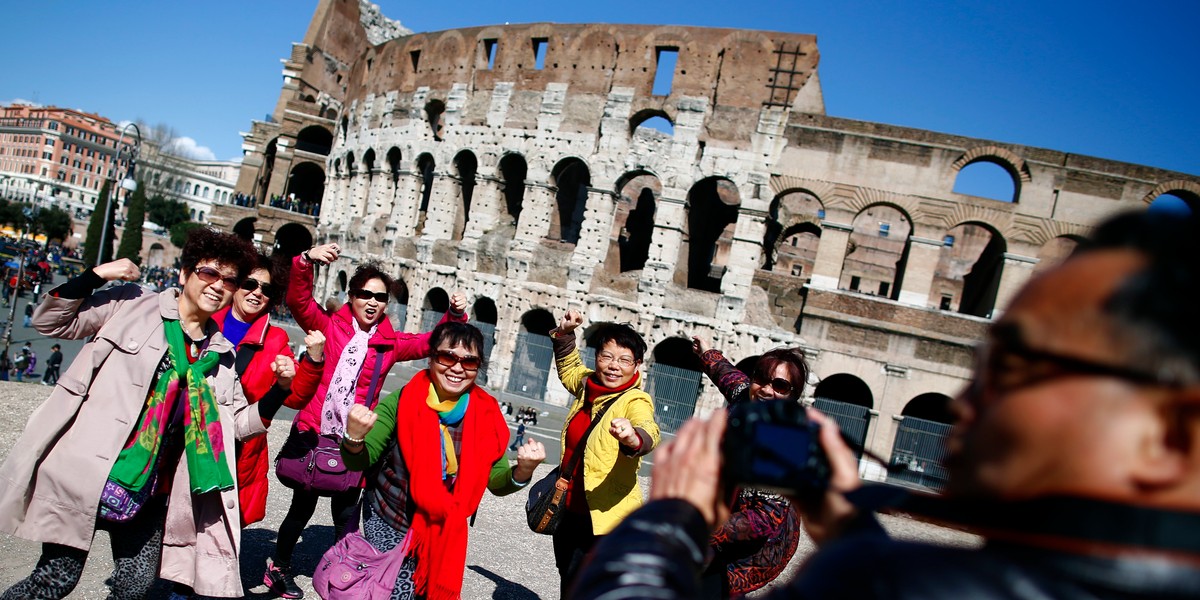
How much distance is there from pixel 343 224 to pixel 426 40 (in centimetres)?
714

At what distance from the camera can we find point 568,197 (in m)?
23.0

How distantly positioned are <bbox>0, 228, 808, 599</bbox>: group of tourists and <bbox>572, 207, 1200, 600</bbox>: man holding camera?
252 centimetres

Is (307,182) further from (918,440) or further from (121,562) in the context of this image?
(121,562)

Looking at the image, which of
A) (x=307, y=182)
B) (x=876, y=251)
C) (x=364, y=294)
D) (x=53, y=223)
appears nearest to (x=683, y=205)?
(x=364, y=294)

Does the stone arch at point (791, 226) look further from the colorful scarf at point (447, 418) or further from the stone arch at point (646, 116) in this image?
the colorful scarf at point (447, 418)

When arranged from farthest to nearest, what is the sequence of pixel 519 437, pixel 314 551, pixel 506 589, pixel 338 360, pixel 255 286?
pixel 519 437
pixel 506 589
pixel 314 551
pixel 338 360
pixel 255 286

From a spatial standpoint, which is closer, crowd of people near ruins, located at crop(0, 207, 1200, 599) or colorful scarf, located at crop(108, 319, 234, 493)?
crowd of people near ruins, located at crop(0, 207, 1200, 599)

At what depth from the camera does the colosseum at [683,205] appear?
17141mm

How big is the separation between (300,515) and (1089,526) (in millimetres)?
4901

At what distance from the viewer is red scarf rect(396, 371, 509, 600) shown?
142 inches

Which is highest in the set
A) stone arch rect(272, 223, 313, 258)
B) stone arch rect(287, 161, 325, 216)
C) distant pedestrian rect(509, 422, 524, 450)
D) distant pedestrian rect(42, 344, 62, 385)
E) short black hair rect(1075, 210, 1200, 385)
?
stone arch rect(287, 161, 325, 216)

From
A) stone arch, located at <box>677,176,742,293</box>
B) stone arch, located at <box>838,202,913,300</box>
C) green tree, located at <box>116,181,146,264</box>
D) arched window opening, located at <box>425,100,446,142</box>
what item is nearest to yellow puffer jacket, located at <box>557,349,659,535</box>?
stone arch, located at <box>677,176,742,293</box>

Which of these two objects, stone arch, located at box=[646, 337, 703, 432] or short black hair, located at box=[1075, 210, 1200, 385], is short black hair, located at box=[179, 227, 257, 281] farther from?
stone arch, located at box=[646, 337, 703, 432]

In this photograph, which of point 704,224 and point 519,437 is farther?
point 704,224
